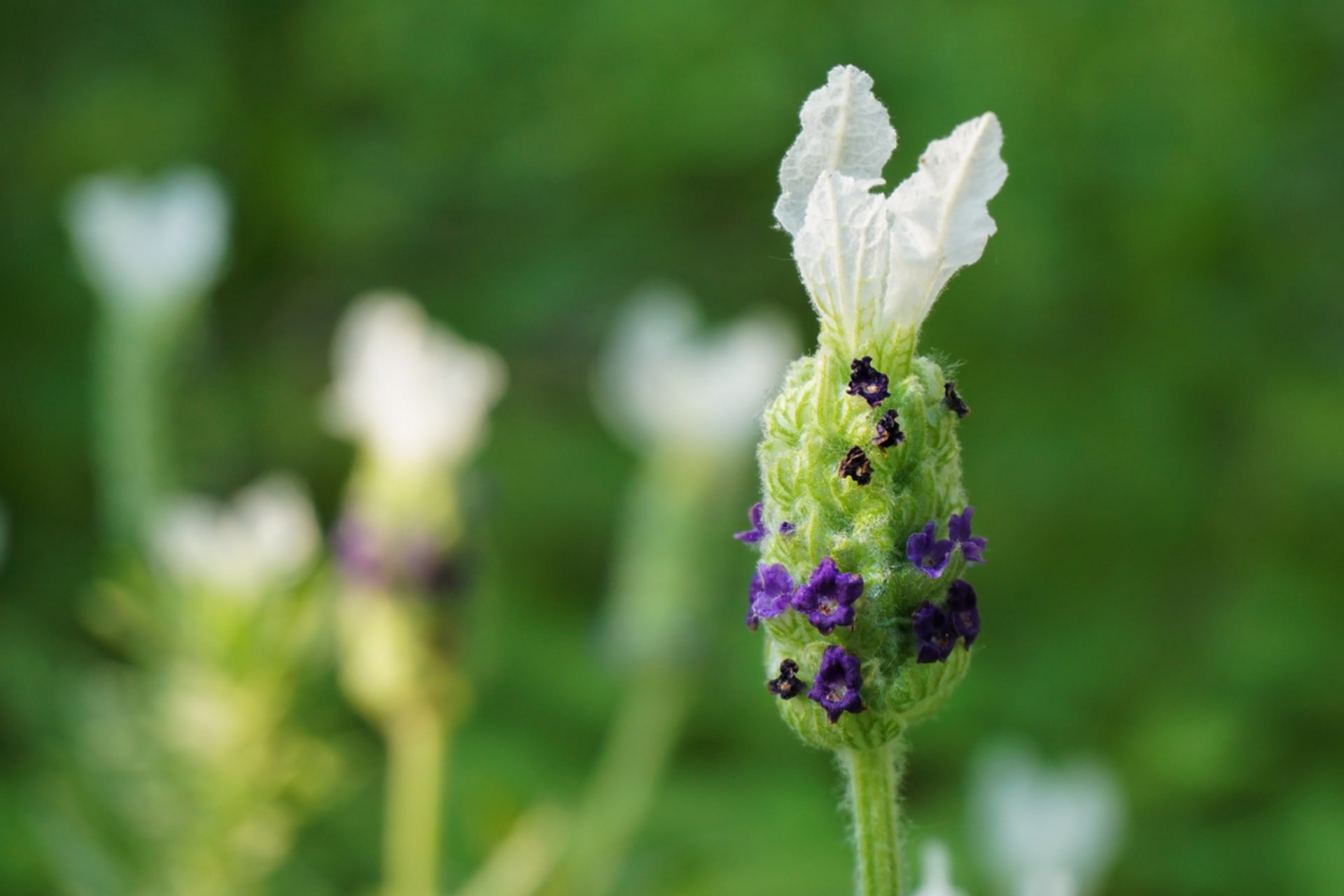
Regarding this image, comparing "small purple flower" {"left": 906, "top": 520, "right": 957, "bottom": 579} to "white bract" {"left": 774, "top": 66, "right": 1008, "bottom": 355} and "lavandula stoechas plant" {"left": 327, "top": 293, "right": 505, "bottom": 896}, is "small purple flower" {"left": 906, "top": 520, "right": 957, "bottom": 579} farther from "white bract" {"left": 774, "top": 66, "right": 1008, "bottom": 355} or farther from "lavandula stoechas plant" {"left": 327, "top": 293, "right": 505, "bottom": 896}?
"lavandula stoechas plant" {"left": 327, "top": 293, "right": 505, "bottom": 896}

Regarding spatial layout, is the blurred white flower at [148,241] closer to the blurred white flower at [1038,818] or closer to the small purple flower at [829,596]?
Result: the blurred white flower at [1038,818]

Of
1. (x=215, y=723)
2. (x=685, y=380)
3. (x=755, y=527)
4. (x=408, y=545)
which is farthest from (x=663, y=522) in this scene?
(x=755, y=527)

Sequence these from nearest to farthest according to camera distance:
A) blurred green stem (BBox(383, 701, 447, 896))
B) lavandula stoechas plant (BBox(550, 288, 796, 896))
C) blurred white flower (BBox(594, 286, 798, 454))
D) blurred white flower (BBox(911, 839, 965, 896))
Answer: blurred white flower (BBox(911, 839, 965, 896))
blurred green stem (BBox(383, 701, 447, 896))
lavandula stoechas plant (BBox(550, 288, 796, 896))
blurred white flower (BBox(594, 286, 798, 454))

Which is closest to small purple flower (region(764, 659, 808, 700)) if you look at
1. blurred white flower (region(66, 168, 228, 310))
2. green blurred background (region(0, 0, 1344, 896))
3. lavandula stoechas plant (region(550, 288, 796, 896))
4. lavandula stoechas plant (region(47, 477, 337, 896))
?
lavandula stoechas plant (region(47, 477, 337, 896))

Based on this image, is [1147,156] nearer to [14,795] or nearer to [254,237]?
[254,237]

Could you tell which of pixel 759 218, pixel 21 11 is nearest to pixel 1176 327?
pixel 759 218

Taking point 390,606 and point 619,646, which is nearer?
point 390,606

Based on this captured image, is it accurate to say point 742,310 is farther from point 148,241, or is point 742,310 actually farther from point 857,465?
point 857,465
